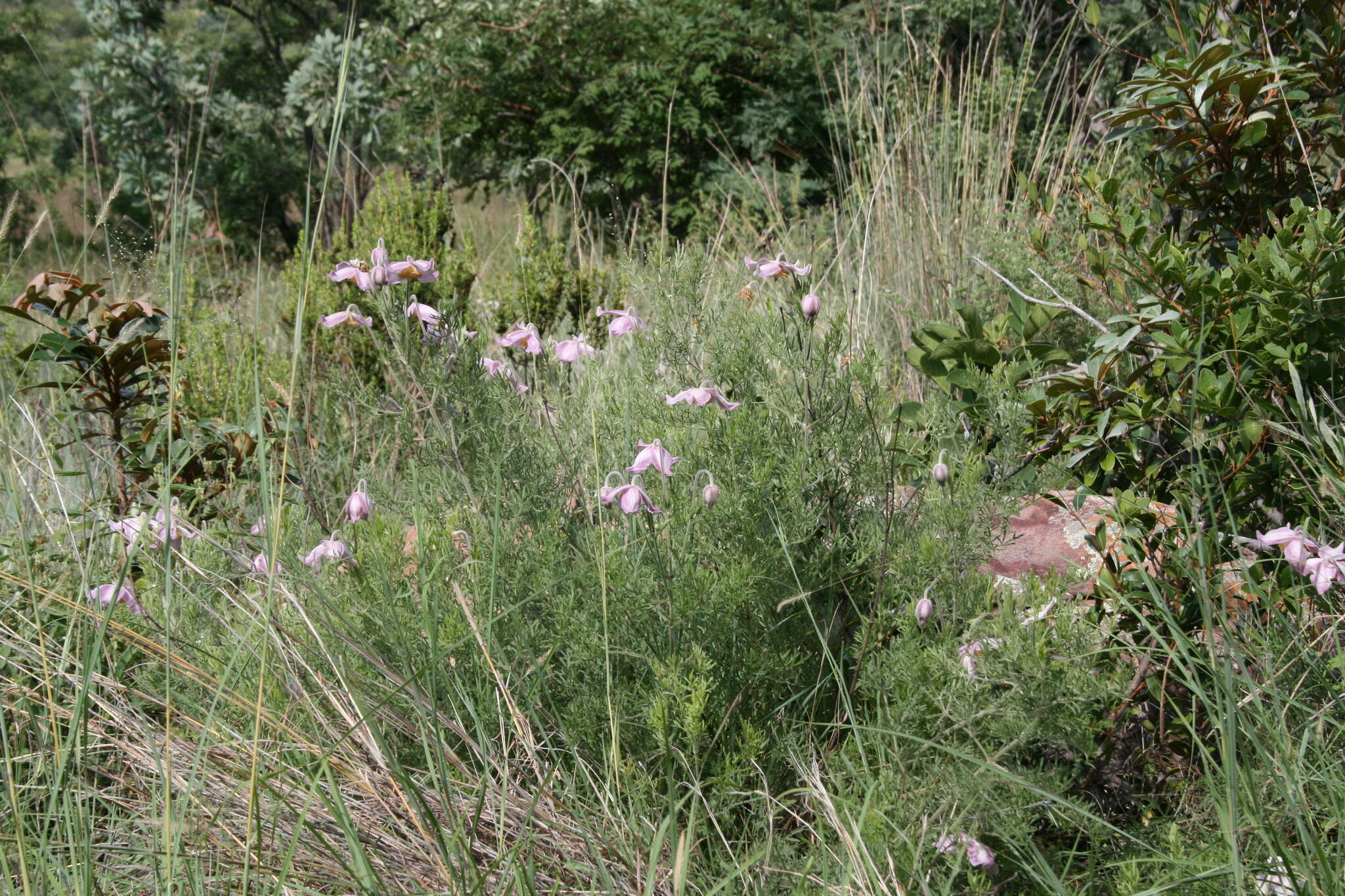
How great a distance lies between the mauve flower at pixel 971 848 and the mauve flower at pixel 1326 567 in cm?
62

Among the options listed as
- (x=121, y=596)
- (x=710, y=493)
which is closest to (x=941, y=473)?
(x=710, y=493)

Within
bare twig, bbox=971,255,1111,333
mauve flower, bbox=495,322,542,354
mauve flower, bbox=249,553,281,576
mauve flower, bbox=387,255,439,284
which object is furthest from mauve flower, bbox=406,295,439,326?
bare twig, bbox=971,255,1111,333

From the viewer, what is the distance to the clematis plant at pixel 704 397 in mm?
1625

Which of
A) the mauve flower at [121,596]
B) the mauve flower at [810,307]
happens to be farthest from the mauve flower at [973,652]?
the mauve flower at [121,596]

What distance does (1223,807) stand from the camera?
1362mm

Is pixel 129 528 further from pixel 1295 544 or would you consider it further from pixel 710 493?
pixel 1295 544

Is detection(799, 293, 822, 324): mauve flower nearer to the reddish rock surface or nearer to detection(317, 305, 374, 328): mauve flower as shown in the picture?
the reddish rock surface

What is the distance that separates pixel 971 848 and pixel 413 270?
49.7 inches

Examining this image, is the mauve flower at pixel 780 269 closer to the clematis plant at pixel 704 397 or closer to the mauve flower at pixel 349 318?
the clematis plant at pixel 704 397

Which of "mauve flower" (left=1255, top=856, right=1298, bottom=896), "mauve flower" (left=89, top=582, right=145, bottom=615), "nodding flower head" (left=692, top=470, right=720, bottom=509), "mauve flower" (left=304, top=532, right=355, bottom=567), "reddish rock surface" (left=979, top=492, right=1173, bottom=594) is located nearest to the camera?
"mauve flower" (left=1255, top=856, right=1298, bottom=896)

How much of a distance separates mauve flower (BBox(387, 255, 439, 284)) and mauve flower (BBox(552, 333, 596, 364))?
340mm

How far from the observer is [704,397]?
1637mm

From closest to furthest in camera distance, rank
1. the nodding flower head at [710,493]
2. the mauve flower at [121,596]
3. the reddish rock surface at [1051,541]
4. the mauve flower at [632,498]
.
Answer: the mauve flower at [632,498] → the nodding flower head at [710,493] → the mauve flower at [121,596] → the reddish rock surface at [1051,541]

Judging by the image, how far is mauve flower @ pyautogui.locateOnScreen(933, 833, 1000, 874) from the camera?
1329 mm
